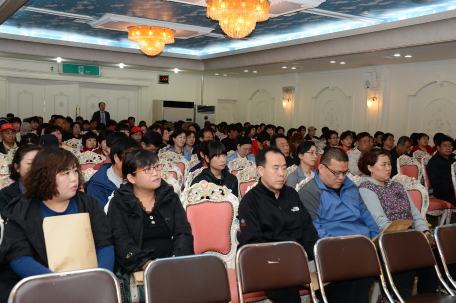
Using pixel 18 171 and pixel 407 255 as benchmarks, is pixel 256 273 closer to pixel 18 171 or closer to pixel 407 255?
pixel 407 255

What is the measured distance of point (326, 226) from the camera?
10.2 ft

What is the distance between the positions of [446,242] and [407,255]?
15.8 inches

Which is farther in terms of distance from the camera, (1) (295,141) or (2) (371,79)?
(2) (371,79)

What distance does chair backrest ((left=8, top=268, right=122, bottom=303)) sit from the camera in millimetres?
1686

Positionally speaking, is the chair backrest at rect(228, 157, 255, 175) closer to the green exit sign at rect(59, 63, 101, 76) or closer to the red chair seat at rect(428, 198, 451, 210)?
the red chair seat at rect(428, 198, 451, 210)

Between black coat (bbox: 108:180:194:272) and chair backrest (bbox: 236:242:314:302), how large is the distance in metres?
0.50

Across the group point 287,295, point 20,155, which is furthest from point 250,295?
point 20,155

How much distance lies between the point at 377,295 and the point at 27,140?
419cm

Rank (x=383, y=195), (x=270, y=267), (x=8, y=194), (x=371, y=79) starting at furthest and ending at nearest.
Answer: (x=371, y=79), (x=383, y=195), (x=8, y=194), (x=270, y=267)

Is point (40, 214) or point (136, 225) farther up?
point (40, 214)

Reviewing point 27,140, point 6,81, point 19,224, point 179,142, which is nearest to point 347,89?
point 179,142

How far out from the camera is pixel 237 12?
5.64 m

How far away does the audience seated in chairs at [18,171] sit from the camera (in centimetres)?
299

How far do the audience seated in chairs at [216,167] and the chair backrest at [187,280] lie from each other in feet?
6.40
